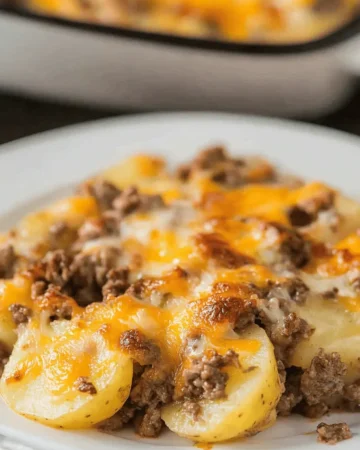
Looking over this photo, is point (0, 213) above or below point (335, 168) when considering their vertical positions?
below

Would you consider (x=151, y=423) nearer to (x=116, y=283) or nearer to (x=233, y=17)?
(x=116, y=283)

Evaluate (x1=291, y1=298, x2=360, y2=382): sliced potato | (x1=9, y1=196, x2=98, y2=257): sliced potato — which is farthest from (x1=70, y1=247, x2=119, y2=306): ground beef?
(x1=291, y1=298, x2=360, y2=382): sliced potato

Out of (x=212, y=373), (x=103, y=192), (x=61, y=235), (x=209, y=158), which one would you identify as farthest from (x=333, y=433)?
(x=209, y=158)

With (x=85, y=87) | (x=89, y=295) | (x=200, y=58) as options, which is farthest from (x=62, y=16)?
(x=89, y=295)

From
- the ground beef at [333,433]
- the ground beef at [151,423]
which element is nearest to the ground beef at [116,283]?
the ground beef at [151,423]

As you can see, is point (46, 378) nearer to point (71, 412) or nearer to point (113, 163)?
point (71, 412)

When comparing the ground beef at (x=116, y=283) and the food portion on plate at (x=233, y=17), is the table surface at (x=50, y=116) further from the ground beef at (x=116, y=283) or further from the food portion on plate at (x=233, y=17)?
the ground beef at (x=116, y=283)
